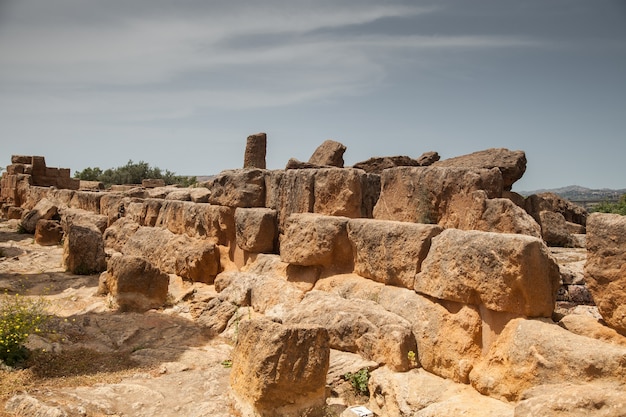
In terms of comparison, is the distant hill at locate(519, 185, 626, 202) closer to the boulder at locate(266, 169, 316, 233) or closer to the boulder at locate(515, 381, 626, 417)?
the boulder at locate(266, 169, 316, 233)

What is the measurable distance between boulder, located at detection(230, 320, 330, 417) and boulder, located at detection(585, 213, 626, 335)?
2.01 m

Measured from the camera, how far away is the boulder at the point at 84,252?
9.47 metres

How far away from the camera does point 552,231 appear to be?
23.8 ft

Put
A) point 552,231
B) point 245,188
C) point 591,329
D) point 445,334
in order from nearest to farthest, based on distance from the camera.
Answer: point 591,329 → point 445,334 → point 552,231 → point 245,188

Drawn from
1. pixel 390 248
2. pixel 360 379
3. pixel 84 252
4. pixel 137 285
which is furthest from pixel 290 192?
pixel 84 252

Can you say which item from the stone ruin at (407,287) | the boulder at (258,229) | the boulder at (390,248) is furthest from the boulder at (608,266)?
the boulder at (258,229)

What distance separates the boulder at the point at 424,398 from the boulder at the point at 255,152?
7678mm

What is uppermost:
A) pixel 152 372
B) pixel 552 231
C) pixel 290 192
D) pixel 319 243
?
pixel 290 192

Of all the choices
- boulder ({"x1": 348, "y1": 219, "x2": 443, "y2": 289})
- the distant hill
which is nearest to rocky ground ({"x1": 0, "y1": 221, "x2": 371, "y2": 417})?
boulder ({"x1": 348, "y1": 219, "x2": 443, "y2": 289})

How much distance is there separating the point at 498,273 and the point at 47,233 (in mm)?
12046

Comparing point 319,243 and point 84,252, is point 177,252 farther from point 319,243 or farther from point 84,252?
point 319,243

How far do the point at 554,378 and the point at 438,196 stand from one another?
2054mm

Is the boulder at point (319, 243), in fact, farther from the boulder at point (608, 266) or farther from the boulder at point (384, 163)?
the boulder at point (608, 266)

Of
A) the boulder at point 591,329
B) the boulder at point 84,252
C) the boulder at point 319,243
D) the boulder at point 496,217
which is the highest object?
the boulder at point 496,217
